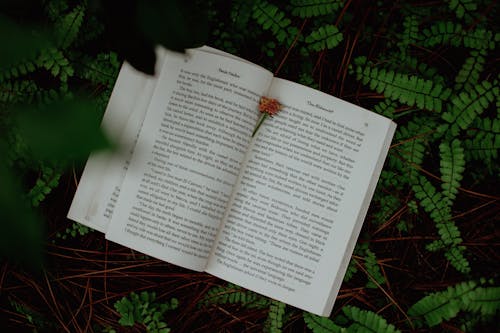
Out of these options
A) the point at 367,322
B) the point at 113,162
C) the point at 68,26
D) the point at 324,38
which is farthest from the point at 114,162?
the point at 367,322

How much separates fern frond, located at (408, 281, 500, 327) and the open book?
16.3 inches

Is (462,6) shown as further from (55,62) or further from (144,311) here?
(144,311)

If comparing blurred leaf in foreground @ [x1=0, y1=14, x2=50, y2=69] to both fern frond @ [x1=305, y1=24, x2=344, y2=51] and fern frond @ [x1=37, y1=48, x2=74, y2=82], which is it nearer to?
fern frond @ [x1=37, y1=48, x2=74, y2=82]

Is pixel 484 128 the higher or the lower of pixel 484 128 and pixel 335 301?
the higher

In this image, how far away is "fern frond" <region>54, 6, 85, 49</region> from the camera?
1.77 metres

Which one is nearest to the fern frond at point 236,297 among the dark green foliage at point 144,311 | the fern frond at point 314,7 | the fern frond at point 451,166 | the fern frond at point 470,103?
the dark green foliage at point 144,311

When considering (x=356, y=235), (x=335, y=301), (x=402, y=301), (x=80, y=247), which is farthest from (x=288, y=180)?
(x=80, y=247)

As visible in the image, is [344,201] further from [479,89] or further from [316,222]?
[479,89]

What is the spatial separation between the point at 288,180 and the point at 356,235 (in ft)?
1.28

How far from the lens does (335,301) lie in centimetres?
198

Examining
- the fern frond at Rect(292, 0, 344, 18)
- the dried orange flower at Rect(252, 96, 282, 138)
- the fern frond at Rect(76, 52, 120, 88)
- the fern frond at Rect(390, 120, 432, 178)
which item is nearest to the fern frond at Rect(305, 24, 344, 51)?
the fern frond at Rect(292, 0, 344, 18)

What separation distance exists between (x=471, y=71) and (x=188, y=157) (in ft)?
4.26

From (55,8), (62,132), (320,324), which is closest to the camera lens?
(62,132)

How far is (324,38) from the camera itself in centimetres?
187
